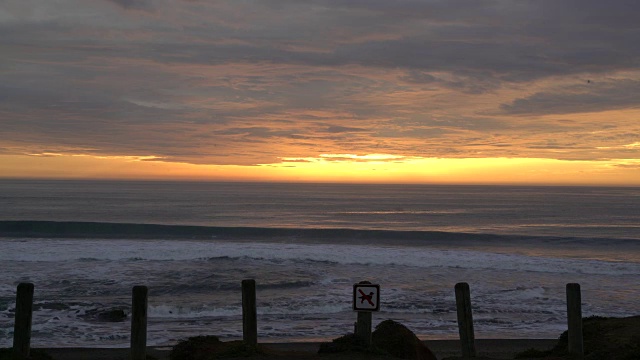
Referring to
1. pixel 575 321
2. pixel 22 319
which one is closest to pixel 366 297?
pixel 575 321

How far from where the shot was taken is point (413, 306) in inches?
693

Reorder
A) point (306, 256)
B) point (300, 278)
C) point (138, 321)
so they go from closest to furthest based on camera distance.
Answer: point (138, 321)
point (300, 278)
point (306, 256)

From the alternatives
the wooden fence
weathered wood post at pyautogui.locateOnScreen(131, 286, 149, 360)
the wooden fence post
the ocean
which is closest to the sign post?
the wooden fence post

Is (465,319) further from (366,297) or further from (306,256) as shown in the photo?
(306,256)

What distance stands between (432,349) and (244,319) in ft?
18.1

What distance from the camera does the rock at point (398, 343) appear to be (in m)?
9.30

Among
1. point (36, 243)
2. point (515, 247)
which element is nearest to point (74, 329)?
point (36, 243)

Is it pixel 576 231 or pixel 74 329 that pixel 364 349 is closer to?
pixel 74 329

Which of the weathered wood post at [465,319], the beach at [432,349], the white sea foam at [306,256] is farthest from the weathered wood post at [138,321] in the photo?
the white sea foam at [306,256]

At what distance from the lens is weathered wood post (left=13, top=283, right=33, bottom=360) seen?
26.4ft

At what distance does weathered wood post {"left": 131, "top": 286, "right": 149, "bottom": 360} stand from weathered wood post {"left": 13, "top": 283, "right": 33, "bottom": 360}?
1.35 m

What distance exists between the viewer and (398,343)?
9.39 meters

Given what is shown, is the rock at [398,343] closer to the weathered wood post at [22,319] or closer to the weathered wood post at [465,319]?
the weathered wood post at [465,319]

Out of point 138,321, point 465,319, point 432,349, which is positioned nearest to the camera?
point 138,321
